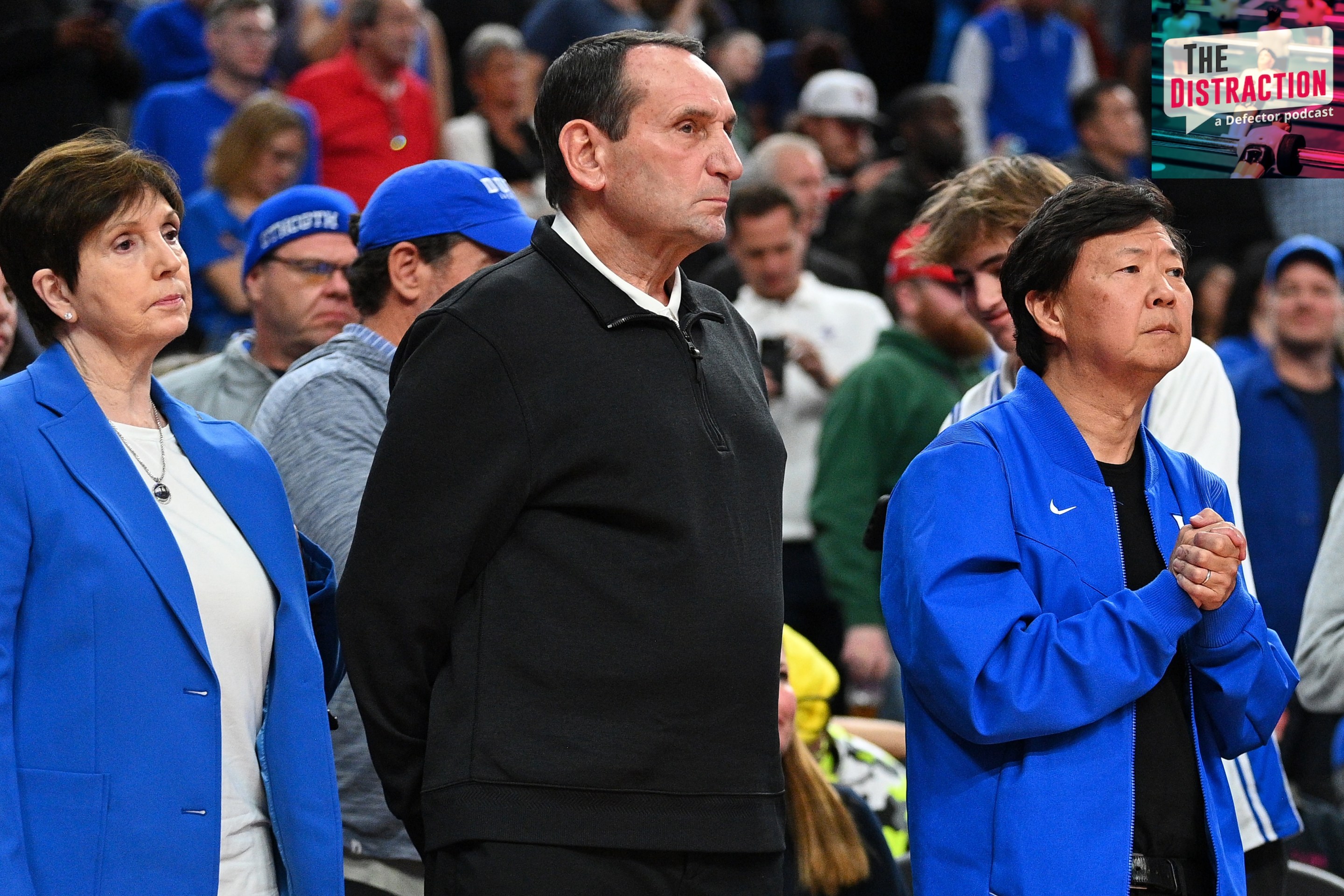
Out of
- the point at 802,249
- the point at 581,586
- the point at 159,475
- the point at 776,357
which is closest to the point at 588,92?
the point at 581,586

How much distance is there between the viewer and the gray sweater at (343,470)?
328 cm

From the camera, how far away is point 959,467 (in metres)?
2.67

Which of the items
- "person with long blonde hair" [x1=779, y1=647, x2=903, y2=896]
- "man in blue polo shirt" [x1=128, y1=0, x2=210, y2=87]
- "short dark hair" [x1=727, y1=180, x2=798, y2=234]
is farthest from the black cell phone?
"man in blue polo shirt" [x1=128, y1=0, x2=210, y2=87]

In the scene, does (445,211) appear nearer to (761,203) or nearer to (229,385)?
(229,385)

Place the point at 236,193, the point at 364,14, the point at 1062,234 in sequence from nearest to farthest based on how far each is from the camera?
1. the point at 1062,234
2. the point at 236,193
3. the point at 364,14

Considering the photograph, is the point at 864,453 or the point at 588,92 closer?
the point at 588,92

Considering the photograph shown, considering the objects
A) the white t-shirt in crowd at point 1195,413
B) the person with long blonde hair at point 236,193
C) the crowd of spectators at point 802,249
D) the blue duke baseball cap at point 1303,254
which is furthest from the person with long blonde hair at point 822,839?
the blue duke baseball cap at point 1303,254

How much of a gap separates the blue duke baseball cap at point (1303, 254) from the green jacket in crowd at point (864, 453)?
152cm

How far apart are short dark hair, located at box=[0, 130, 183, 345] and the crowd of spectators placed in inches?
2.2

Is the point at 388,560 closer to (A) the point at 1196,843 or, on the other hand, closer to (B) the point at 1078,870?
(B) the point at 1078,870

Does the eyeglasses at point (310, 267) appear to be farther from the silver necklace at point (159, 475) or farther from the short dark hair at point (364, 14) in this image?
the short dark hair at point (364, 14)

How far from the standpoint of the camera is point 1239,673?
2633 millimetres

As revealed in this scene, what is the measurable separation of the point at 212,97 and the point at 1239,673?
235 inches
